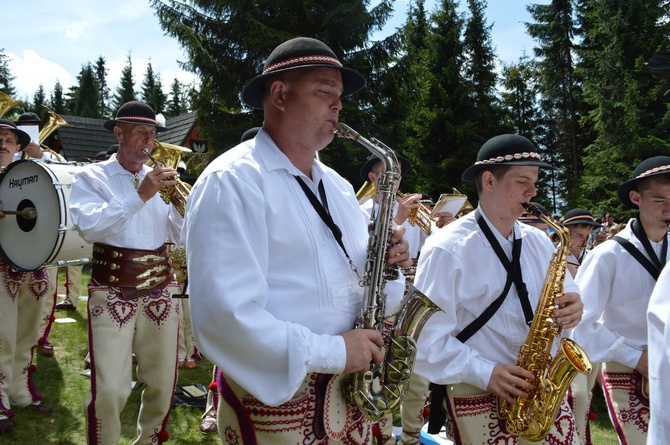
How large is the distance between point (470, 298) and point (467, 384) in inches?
19.1

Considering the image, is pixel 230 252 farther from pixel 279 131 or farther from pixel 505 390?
pixel 505 390

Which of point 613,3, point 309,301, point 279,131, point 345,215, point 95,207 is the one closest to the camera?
point 309,301

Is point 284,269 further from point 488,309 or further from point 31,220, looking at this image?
point 31,220

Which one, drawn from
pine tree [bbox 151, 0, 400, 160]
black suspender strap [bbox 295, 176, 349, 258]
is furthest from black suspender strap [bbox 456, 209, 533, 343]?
pine tree [bbox 151, 0, 400, 160]

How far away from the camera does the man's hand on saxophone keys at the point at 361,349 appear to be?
2215 millimetres

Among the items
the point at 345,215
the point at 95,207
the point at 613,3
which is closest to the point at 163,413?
the point at 95,207

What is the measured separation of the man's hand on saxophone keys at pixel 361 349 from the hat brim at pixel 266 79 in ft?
3.78

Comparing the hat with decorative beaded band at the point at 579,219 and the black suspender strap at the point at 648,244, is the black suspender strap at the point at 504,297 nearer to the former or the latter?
the black suspender strap at the point at 648,244

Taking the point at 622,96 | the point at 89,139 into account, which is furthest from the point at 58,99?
the point at 622,96

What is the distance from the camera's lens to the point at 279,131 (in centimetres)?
257

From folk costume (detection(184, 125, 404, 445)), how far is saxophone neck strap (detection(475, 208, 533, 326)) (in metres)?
1.04

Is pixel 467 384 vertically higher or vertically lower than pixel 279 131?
lower

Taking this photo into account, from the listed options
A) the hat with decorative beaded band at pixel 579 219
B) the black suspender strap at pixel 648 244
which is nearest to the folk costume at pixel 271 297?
the black suspender strap at pixel 648 244

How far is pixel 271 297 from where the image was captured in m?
2.27
